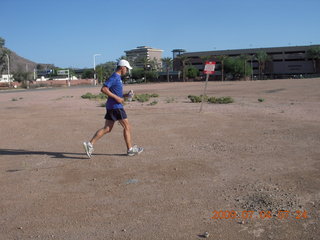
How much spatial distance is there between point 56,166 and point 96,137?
0.93 m

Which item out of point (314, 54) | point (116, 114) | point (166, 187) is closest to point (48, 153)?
point (116, 114)

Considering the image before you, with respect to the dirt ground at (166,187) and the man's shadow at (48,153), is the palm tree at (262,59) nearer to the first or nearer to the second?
Result: the dirt ground at (166,187)

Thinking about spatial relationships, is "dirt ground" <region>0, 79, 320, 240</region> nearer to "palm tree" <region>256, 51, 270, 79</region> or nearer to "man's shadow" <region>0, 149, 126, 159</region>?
"man's shadow" <region>0, 149, 126, 159</region>

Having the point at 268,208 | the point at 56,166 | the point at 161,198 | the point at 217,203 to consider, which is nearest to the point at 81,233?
the point at 161,198

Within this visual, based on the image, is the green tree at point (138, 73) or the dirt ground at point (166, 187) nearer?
the dirt ground at point (166, 187)

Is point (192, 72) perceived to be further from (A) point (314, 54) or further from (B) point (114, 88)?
(B) point (114, 88)

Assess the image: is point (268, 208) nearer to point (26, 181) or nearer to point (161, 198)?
point (161, 198)

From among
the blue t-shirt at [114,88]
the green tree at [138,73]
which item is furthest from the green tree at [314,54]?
the blue t-shirt at [114,88]
